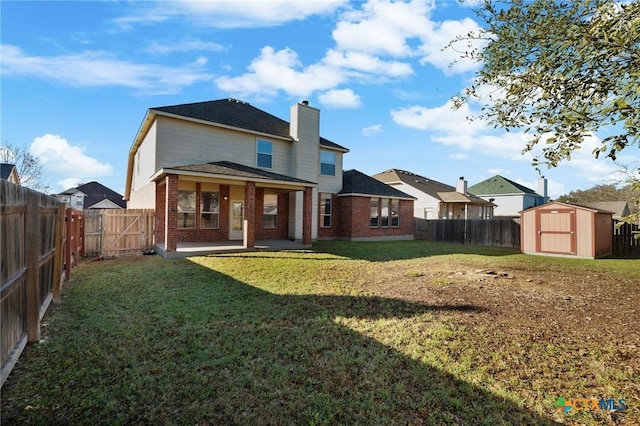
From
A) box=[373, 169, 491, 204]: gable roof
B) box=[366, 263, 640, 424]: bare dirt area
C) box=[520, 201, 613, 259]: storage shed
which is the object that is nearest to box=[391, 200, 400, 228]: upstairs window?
box=[373, 169, 491, 204]: gable roof

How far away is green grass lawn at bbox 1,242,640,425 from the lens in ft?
8.87

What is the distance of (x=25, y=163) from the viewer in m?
29.4

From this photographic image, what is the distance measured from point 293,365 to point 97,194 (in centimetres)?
4829

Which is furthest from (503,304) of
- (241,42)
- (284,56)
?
(241,42)

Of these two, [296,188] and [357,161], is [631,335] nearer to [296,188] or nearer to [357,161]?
[296,188]

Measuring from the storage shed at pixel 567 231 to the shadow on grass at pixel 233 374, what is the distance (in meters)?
11.8

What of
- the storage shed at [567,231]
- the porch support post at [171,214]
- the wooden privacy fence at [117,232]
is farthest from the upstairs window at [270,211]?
the storage shed at [567,231]

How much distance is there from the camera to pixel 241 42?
32.5 ft

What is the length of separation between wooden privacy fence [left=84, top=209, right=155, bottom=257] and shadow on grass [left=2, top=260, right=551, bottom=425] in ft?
23.7

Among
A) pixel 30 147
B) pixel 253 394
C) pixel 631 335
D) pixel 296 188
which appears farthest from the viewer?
pixel 30 147

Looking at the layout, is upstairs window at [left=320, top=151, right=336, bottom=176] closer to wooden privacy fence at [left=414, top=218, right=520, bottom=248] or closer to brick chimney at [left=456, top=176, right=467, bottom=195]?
wooden privacy fence at [left=414, top=218, right=520, bottom=248]

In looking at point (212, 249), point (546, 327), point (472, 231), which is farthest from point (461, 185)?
point (546, 327)

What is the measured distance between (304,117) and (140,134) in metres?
8.25

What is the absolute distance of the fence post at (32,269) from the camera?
390 cm
